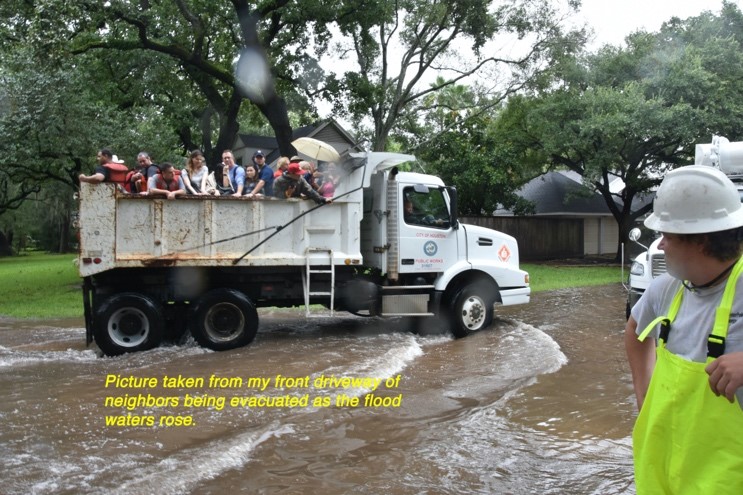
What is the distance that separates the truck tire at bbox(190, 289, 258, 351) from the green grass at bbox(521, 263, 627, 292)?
10.5 meters

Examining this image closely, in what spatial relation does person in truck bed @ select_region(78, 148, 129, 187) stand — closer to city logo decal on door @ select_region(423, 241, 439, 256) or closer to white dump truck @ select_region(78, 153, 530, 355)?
white dump truck @ select_region(78, 153, 530, 355)

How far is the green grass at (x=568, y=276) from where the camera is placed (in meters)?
20.0

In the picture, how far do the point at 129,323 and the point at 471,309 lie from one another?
5.60 metres

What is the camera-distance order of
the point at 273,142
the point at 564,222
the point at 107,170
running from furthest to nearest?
the point at 273,142
the point at 564,222
the point at 107,170

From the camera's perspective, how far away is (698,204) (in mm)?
2158

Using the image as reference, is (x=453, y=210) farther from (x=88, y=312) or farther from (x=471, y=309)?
(x=88, y=312)

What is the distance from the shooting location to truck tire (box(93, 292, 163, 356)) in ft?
31.4

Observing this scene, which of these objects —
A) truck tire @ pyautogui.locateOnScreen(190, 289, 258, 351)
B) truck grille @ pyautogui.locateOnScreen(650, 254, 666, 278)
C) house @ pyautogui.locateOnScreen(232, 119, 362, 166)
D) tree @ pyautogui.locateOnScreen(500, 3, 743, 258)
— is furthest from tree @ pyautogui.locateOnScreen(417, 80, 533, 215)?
truck tire @ pyautogui.locateOnScreen(190, 289, 258, 351)

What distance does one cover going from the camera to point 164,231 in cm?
979

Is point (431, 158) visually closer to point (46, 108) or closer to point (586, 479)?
point (46, 108)

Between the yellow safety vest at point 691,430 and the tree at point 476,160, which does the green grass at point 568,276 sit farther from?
the yellow safety vest at point 691,430

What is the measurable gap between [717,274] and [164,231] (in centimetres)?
872

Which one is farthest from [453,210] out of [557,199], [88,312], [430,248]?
[557,199]

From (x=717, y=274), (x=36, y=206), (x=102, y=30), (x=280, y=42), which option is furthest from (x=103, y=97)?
(x=36, y=206)
